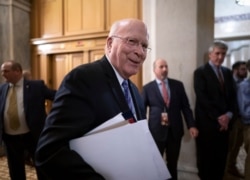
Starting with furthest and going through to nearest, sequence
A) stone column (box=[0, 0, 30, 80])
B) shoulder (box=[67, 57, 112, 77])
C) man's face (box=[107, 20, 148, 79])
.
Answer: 1. stone column (box=[0, 0, 30, 80])
2. man's face (box=[107, 20, 148, 79])
3. shoulder (box=[67, 57, 112, 77])

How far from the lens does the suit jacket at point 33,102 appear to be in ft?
9.10

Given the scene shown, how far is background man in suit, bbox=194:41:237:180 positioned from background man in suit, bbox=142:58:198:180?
0.53 ft

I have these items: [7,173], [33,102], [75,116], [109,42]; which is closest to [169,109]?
[33,102]

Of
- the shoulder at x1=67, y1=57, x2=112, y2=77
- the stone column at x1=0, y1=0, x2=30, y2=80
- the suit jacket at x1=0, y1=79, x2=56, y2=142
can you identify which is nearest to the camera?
the shoulder at x1=67, y1=57, x2=112, y2=77

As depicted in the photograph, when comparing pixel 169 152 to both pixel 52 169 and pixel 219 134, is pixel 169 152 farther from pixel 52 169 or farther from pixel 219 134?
pixel 52 169

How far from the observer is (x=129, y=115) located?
99 cm

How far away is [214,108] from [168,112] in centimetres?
48

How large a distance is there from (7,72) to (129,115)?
222 centimetres

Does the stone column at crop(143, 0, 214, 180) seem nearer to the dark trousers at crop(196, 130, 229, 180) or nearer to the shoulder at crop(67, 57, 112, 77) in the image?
the dark trousers at crop(196, 130, 229, 180)

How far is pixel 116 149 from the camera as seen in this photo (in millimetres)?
855

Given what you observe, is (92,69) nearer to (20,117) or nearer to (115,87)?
(115,87)

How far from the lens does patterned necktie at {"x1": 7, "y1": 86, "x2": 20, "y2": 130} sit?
2.79 m

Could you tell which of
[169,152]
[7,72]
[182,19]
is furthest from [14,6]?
[169,152]

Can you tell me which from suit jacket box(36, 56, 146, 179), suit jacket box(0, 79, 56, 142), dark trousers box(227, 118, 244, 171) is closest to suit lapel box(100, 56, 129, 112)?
suit jacket box(36, 56, 146, 179)
